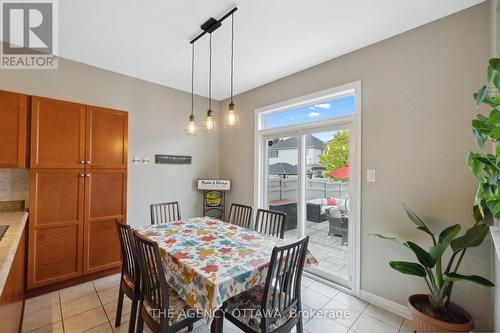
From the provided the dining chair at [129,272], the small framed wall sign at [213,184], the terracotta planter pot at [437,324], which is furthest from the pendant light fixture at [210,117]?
the terracotta planter pot at [437,324]

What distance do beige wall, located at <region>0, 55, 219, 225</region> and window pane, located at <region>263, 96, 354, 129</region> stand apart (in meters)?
1.35

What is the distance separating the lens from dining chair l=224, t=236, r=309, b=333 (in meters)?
1.40

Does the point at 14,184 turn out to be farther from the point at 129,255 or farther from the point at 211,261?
the point at 211,261

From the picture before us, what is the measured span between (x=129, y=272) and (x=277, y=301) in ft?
4.32

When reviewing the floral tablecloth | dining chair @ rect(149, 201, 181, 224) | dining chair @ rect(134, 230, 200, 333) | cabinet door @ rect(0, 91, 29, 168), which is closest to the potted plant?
the floral tablecloth

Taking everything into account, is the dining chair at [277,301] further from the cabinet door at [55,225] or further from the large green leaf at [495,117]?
the cabinet door at [55,225]

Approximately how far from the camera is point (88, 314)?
85.9 inches

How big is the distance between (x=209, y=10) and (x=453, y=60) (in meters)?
2.19

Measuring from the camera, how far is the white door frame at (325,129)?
2531mm

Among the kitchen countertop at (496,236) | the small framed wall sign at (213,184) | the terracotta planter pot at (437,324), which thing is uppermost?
the small framed wall sign at (213,184)

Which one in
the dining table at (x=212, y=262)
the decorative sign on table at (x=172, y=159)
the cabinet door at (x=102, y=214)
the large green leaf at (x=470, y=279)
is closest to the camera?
the dining table at (x=212, y=262)

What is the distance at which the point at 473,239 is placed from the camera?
162 cm

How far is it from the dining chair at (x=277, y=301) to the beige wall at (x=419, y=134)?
1250 millimetres

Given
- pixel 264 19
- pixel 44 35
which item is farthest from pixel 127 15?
pixel 264 19
